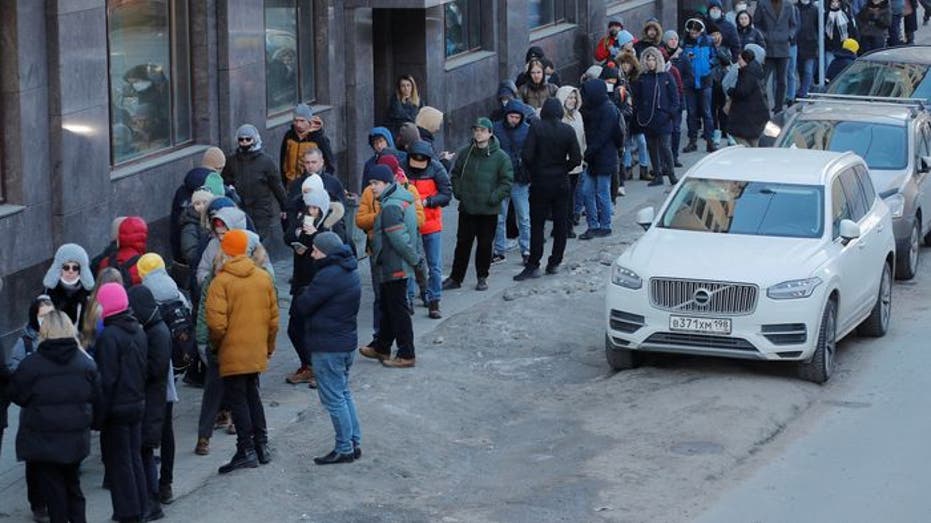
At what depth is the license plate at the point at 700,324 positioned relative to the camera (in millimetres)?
14391

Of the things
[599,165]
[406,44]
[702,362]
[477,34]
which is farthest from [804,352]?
[477,34]

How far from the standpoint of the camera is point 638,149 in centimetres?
2366

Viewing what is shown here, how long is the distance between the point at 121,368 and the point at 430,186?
613 centimetres

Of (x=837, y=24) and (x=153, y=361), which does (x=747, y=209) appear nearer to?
(x=153, y=361)

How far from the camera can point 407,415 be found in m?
14.0

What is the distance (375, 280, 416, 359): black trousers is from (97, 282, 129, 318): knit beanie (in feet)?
13.5

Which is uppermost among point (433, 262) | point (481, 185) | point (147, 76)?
point (147, 76)

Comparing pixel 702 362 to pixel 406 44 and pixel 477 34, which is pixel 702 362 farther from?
pixel 477 34

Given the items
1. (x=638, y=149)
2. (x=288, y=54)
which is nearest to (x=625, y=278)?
(x=288, y=54)

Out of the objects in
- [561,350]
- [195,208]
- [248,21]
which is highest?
[248,21]

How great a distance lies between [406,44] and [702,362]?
8.52m

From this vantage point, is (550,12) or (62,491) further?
(550,12)

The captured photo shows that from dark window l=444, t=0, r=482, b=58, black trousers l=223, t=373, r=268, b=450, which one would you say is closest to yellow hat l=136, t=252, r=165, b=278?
black trousers l=223, t=373, r=268, b=450

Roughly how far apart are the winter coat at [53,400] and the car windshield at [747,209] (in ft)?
20.8
